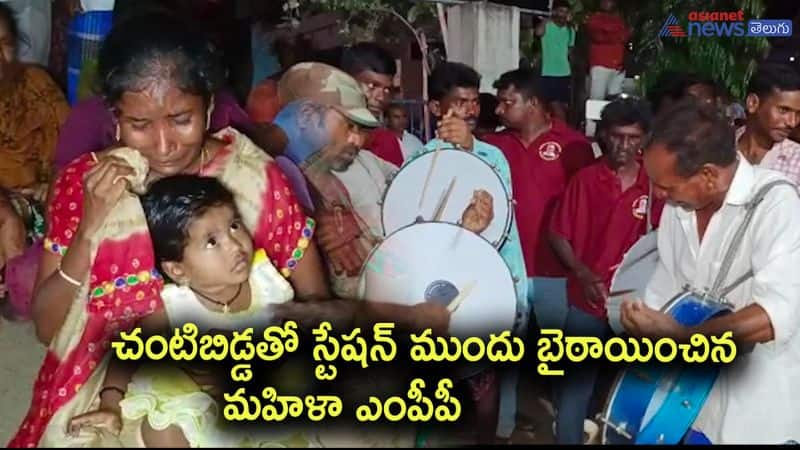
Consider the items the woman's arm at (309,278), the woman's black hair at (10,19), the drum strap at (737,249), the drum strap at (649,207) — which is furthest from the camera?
the drum strap at (649,207)

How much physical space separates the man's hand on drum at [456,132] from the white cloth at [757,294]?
89cm

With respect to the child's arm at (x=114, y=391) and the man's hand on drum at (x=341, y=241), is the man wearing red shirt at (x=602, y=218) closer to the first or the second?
the man's hand on drum at (x=341, y=241)

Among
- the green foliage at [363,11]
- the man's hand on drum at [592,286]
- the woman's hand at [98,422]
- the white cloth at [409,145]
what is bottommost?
the man's hand on drum at [592,286]

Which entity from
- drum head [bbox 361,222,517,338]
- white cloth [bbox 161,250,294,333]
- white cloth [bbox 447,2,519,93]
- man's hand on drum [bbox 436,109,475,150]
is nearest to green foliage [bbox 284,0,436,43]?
white cloth [bbox 447,2,519,93]

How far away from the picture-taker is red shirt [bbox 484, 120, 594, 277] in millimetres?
3543

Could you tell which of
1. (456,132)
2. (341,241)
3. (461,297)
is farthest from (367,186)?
(461,297)

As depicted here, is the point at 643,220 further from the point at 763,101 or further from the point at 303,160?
the point at 303,160

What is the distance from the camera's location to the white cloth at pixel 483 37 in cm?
353

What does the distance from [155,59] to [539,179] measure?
73.8 inches

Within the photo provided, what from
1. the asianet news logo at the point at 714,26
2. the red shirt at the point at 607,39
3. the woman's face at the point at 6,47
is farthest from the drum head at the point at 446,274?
the asianet news logo at the point at 714,26

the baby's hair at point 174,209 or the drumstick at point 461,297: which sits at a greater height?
the baby's hair at point 174,209

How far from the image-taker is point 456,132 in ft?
10.5

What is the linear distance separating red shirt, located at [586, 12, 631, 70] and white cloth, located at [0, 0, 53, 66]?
219 centimetres

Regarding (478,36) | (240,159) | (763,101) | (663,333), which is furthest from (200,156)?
(763,101)
